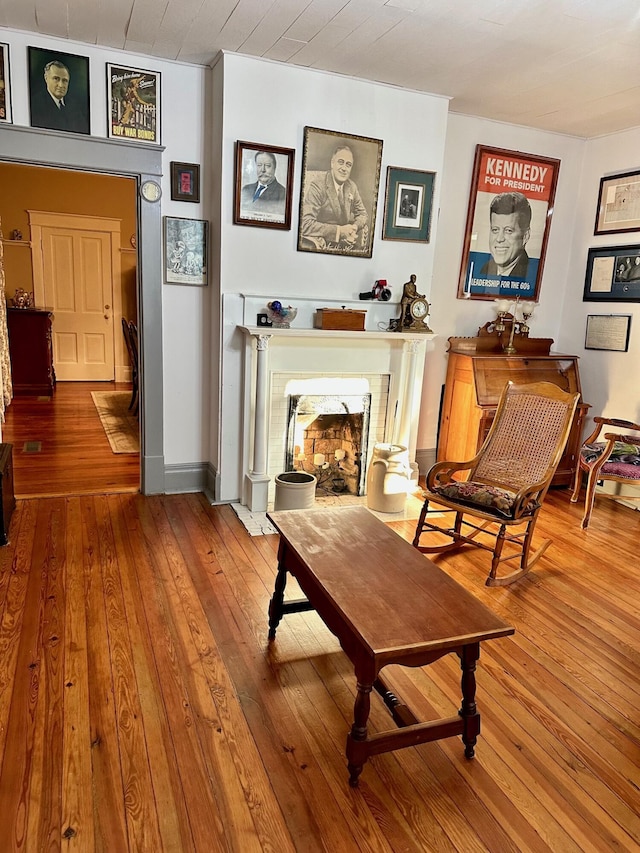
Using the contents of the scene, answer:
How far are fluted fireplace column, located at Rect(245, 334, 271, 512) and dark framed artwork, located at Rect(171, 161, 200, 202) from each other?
→ 110 centimetres

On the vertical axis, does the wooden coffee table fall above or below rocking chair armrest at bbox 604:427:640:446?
below

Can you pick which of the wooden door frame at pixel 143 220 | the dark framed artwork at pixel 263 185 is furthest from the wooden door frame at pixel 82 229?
the dark framed artwork at pixel 263 185

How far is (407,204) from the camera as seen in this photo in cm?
419

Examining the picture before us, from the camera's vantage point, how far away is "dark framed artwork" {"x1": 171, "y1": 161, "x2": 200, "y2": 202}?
3.84 metres

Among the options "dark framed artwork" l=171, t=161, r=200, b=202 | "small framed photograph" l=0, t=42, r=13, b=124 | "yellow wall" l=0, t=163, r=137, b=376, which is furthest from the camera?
"yellow wall" l=0, t=163, r=137, b=376

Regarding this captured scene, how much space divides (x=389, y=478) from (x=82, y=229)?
6.26m

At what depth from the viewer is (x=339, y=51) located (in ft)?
11.2

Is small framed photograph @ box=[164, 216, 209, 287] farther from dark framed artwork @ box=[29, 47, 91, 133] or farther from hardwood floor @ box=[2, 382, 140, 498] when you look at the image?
hardwood floor @ box=[2, 382, 140, 498]

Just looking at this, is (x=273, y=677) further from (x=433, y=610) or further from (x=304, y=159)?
(x=304, y=159)

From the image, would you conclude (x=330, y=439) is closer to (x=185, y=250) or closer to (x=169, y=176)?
(x=185, y=250)

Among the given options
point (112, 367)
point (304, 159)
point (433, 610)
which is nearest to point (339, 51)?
point (304, 159)

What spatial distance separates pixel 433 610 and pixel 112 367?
25.0ft

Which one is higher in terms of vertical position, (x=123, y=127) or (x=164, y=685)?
(x=123, y=127)

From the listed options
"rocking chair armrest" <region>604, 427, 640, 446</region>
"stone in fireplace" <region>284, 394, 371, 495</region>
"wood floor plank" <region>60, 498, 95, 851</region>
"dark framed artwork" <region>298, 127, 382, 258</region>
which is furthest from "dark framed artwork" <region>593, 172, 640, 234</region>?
"wood floor plank" <region>60, 498, 95, 851</region>
